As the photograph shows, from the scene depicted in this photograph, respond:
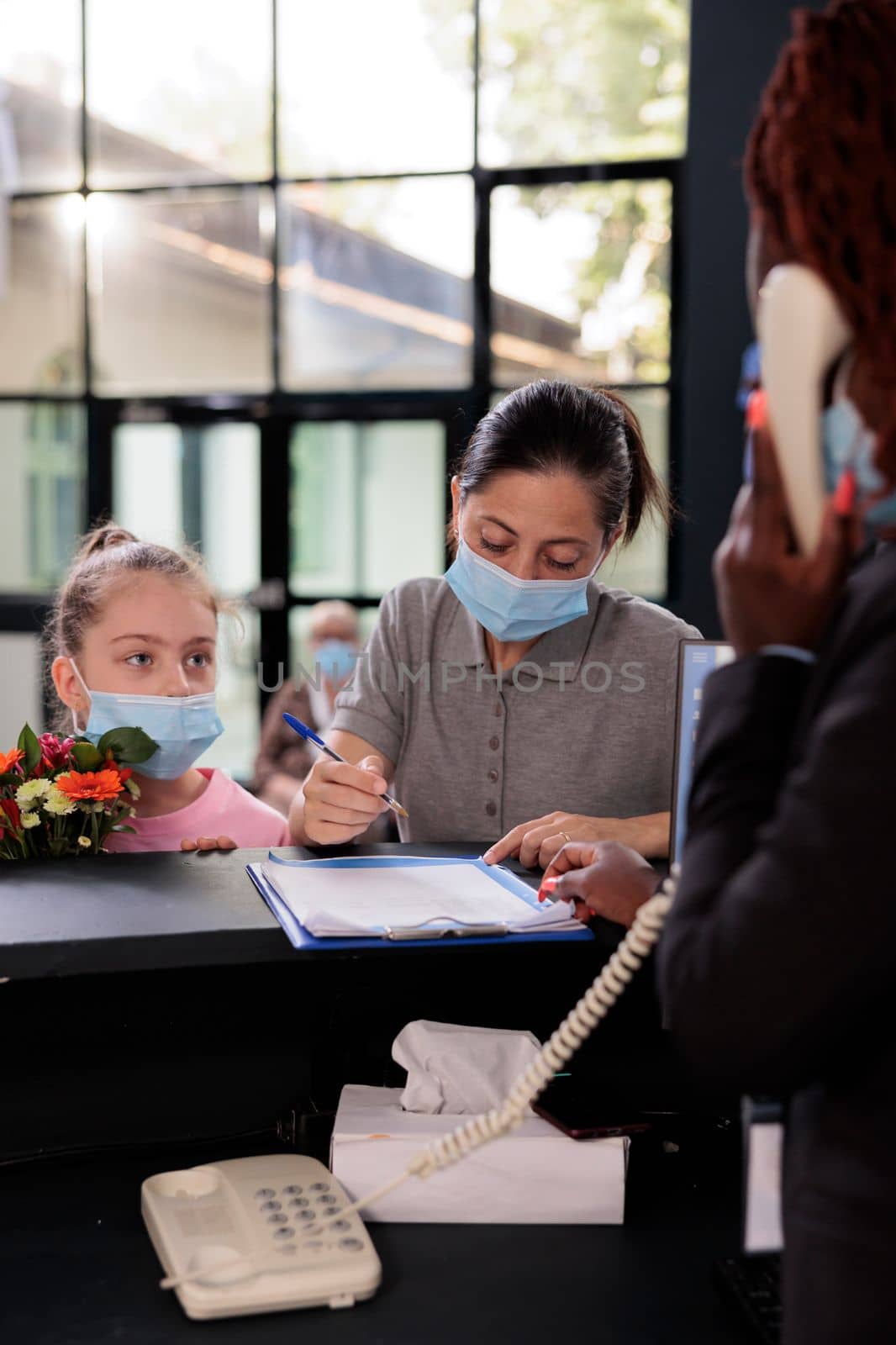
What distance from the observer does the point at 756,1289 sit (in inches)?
39.7

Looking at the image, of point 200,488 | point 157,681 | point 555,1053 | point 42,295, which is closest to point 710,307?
point 200,488

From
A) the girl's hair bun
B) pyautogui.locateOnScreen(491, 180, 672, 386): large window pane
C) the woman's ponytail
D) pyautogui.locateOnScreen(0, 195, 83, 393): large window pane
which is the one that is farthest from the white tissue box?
pyautogui.locateOnScreen(0, 195, 83, 393): large window pane

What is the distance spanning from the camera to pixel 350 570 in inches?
205

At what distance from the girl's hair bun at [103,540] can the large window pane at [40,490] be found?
11.5 feet

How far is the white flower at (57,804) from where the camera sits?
1.43m

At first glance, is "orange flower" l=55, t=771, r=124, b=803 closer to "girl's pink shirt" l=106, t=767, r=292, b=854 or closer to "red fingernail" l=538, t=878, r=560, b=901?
"girl's pink shirt" l=106, t=767, r=292, b=854

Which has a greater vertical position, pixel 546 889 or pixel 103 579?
pixel 103 579

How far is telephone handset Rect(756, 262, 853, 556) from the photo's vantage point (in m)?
0.71

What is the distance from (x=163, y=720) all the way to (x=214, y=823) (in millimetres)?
189

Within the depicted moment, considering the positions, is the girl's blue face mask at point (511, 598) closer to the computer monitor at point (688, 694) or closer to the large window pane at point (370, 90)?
the computer monitor at point (688, 694)

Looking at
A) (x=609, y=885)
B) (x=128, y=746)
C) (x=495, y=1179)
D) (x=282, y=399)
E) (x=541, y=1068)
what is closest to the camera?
(x=541, y=1068)

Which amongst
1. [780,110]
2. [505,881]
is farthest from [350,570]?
[780,110]

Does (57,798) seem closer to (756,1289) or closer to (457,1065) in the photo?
(457,1065)

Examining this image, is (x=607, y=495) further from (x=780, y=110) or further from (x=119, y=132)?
(x=119, y=132)
